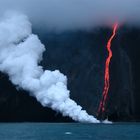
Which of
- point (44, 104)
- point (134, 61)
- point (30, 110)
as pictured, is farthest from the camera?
point (134, 61)

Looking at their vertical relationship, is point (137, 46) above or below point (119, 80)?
above

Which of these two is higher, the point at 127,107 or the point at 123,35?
the point at 123,35

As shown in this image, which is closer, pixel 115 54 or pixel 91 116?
pixel 91 116

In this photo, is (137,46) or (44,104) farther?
(137,46)

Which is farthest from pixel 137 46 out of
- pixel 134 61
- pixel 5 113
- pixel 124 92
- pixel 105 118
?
pixel 5 113

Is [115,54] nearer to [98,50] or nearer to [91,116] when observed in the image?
[98,50]

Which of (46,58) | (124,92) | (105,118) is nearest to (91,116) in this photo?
(105,118)

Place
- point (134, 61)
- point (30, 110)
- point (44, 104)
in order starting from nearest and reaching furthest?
point (44, 104)
point (30, 110)
point (134, 61)

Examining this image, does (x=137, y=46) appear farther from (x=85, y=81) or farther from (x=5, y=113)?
(x=5, y=113)

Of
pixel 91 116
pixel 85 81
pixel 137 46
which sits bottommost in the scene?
pixel 91 116
